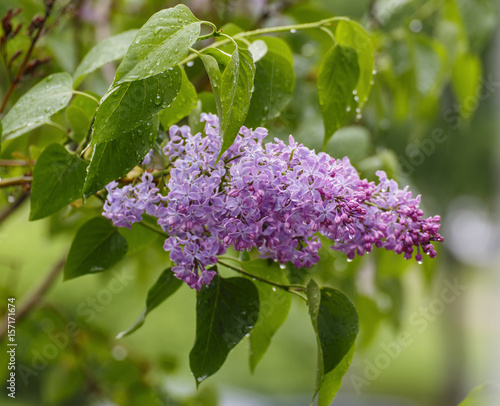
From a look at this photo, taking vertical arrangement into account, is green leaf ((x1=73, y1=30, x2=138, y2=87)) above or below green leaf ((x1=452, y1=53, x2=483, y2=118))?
above

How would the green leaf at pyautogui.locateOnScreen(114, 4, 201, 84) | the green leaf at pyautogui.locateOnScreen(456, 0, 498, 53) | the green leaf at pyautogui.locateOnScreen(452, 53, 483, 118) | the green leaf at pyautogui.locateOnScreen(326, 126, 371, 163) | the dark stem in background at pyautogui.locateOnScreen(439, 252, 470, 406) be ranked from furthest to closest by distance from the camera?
the dark stem in background at pyautogui.locateOnScreen(439, 252, 470, 406), the green leaf at pyautogui.locateOnScreen(452, 53, 483, 118), the green leaf at pyautogui.locateOnScreen(456, 0, 498, 53), the green leaf at pyautogui.locateOnScreen(326, 126, 371, 163), the green leaf at pyautogui.locateOnScreen(114, 4, 201, 84)

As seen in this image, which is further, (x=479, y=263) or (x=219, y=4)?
(x=479, y=263)

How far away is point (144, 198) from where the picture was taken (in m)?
0.42

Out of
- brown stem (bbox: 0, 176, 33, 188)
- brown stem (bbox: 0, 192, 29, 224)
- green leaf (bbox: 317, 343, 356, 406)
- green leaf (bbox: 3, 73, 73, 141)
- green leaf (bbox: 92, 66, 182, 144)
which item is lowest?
brown stem (bbox: 0, 192, 29, 224)

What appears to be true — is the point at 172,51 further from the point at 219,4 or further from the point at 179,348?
the point at 179,348

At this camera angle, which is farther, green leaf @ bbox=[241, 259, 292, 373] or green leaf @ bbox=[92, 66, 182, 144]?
green leaf @ bbox=[241, 259, 292, 373]

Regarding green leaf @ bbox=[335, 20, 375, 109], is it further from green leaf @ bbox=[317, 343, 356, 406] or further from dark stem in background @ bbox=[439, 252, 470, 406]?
dark stem in background @ bbox=[439, 252, 470, 406]

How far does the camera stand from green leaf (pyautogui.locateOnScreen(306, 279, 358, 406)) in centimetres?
42

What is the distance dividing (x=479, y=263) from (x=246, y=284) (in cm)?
893

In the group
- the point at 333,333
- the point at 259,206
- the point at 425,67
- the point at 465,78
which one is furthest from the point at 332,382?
the point at 465,78

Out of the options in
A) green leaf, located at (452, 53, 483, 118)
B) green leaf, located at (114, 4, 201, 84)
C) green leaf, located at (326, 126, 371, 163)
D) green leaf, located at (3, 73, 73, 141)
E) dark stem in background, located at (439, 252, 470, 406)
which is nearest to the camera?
green leaf, located at (114, 4, 201, 84)

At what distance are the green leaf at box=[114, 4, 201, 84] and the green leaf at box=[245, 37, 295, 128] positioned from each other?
4.4 inches

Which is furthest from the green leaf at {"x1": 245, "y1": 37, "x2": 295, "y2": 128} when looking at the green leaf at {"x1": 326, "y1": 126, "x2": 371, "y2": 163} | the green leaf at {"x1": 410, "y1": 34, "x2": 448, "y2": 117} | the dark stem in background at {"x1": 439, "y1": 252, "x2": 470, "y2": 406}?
the dark stem in background at {"x1": 439, "y1": 252, "x2": 470, "y2": 406}

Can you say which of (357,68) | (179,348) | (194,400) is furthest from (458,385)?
(357,68)
